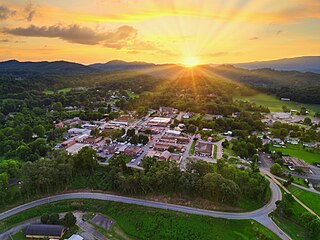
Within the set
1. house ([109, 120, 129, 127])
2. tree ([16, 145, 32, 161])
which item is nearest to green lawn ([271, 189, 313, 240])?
tree ([16, 145, 32, 161])

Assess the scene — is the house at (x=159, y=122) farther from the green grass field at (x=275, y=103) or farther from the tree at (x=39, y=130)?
the green grass field at (x=275, y=103)

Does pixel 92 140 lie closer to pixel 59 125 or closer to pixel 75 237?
pixel 59 125

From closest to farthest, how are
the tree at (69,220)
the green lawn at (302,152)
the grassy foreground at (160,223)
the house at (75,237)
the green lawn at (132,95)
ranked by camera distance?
the house at (75,237) < the grassy foreground at (160,223) < the tree at (69,220) < the green lawn at (302,152) < the green lawn at (132,95)

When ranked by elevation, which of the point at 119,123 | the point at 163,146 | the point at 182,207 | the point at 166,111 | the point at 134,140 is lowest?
the point at 182,207

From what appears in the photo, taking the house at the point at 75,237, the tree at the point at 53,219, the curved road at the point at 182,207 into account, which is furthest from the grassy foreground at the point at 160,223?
the house at the point at 75,237

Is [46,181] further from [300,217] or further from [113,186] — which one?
[300,217]

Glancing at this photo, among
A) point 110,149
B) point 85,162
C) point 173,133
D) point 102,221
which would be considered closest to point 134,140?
point 110,149

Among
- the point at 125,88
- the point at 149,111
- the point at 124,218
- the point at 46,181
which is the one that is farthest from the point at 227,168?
the point at 125,88
